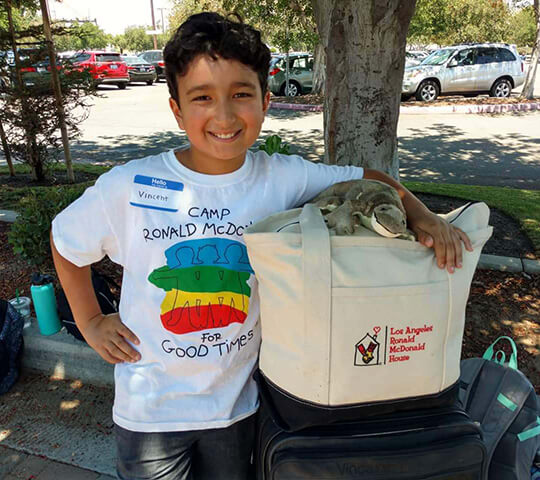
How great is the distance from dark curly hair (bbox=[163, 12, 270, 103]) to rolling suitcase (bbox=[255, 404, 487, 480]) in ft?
3.32

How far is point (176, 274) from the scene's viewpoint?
140 cm

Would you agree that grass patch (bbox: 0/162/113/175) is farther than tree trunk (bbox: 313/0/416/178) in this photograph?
Yes

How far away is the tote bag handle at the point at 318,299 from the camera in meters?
1.14

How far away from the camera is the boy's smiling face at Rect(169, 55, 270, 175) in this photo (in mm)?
1342

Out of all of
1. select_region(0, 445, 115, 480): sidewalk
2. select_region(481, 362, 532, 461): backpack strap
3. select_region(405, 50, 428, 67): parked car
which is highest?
select_region(405, 50, 428, 67): parked car

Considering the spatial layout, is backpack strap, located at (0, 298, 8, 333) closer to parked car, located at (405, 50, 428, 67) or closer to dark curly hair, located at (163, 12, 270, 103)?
dark curly hair, located at (163, 12, 270, 103)

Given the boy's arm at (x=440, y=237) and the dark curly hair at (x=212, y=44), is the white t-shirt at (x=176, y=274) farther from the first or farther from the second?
the boy's arm at (x=440, y=237)

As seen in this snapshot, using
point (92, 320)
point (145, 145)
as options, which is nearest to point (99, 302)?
point (92, 320)

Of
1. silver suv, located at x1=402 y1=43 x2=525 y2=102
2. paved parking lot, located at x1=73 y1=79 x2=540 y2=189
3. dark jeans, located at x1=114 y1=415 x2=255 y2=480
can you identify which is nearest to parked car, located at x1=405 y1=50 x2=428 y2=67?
silver suv, located at x1=402 y1=43 x2=525 y2=102

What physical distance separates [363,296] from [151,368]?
69 centimetres

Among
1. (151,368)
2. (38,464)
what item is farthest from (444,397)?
(38,464)

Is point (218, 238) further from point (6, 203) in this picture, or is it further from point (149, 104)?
point (149, 104)

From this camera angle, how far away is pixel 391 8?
9.44 feet

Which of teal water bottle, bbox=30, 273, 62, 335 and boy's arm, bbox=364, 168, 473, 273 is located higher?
boy's arm, bbox=364, 168, 473, 273
